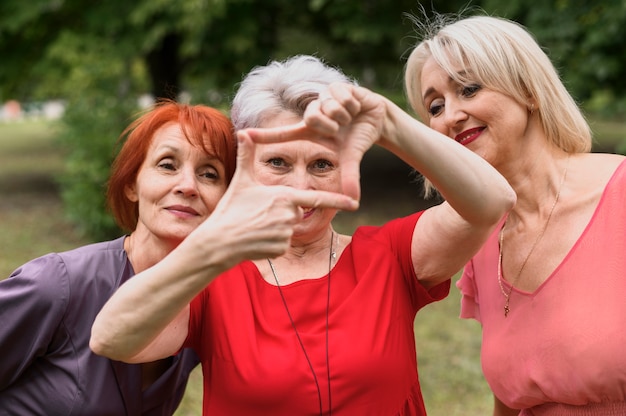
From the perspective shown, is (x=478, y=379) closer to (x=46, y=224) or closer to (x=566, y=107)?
(x=566, y=107)

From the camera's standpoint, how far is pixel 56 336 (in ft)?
8.79

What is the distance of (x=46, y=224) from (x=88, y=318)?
959cm

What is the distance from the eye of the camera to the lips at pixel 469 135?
2729 millimetres

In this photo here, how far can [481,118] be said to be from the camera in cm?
271

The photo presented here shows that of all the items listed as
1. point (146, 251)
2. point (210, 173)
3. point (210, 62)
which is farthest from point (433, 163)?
point (210, 62)

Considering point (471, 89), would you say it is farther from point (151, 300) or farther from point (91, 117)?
point (91, 117)

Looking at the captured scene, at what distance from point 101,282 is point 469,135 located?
136 cm

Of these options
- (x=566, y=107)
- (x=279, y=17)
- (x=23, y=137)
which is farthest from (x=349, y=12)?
(x=23, y=137)

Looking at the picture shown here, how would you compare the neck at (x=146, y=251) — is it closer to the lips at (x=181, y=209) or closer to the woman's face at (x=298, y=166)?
the lips at (x=181, y=209)

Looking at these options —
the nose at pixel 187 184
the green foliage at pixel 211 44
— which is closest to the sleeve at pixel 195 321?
the nose at pixel 187 184

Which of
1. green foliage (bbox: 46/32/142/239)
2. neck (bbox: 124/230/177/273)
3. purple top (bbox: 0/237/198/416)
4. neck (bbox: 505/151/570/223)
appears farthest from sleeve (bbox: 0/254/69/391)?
green foliage (bbox: 46/32/142/239)

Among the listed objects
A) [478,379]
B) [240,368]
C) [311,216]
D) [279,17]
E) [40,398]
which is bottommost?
[478,379]

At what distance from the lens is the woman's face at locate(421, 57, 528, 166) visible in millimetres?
2705

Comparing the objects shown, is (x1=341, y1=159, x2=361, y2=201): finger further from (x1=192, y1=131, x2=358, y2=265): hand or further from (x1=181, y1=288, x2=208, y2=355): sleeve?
(x1=181, y1=288, x2=208, y2=355): sleeve
